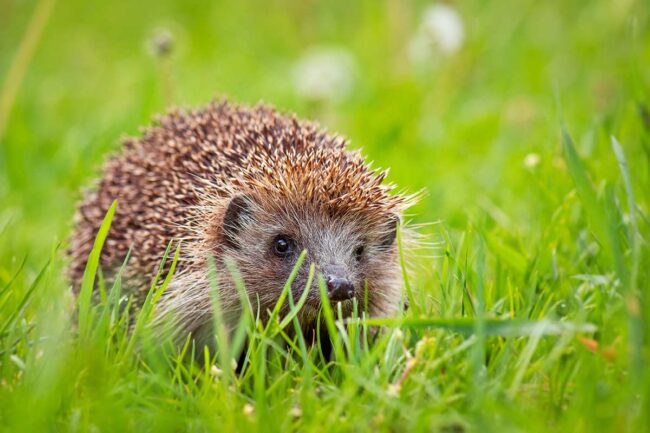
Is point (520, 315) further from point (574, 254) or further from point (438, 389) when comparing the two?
point (574, 254)

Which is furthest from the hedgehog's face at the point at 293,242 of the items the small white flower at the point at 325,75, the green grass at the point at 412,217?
the small white flower at the point at 325,75

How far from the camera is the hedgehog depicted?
12.4 ft

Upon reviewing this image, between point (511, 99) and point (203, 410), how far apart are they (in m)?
6.12

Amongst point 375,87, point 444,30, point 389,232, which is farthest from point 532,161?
point 375,87

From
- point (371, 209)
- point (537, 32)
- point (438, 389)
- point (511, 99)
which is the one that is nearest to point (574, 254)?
point (371, 209)

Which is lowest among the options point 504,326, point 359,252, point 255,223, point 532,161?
point 504,326

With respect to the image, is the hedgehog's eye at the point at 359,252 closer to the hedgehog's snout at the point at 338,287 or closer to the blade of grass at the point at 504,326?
the hedgehog's snout at the point at 338,287

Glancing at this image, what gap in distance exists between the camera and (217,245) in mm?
3898

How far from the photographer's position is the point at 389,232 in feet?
13.3

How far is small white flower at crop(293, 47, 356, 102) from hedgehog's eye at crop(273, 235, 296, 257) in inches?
144

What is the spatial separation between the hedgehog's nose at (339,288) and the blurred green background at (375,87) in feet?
5.11

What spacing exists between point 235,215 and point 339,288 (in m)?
0.74

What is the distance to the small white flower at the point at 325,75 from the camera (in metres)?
7.51

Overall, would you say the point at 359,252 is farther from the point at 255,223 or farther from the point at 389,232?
the point at 255,223
